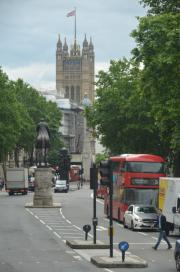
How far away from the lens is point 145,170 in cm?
4906

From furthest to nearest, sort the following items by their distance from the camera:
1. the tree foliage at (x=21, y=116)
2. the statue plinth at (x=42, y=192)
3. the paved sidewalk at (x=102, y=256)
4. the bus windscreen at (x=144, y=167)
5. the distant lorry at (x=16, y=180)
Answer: the tree foliage at (x=21, y=116)
the distant lorry at (x=16, y=180)
the statue plinth at (x=42, y=192)
the bus windscreen at (x=144, y=167)
the paved sidewalk at (x=102, y=256)

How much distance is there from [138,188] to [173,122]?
13.6ft

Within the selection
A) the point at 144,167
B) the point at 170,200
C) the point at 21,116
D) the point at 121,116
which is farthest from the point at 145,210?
the point at 21,116

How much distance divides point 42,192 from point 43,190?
177 mm

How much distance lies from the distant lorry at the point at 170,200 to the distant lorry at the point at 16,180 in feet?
175

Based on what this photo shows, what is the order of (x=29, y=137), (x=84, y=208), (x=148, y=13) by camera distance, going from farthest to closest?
(x=29, y=137) < (x=84, y=208) < (x=148, y=13)

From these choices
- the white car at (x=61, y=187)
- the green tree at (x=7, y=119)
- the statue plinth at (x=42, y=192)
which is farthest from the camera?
the white car at (x=61, y=187)

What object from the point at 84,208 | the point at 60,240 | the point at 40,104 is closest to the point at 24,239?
the point at 60,240

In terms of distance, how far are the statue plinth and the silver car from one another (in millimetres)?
23938

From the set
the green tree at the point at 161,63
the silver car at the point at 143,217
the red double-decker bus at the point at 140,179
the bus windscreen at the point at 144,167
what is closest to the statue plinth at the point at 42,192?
the red double-decker bus at the point at 140,179

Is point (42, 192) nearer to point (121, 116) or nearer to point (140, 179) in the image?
point (121, 116)

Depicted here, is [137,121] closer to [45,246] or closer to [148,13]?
[148,13]

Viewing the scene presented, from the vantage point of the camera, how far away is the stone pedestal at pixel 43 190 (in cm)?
6981

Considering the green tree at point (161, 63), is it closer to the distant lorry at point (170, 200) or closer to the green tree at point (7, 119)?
the distant lorry at point (170, 200)
